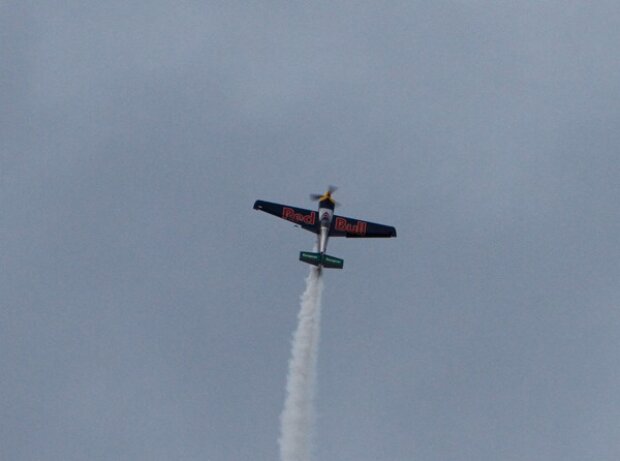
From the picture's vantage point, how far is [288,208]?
455 ft

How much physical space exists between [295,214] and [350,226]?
583 cm

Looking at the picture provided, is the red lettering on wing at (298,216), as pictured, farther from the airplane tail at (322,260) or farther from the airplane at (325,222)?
the airplane tail at (322,260)

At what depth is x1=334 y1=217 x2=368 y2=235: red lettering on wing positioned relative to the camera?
137 m

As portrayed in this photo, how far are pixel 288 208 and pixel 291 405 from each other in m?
29.7

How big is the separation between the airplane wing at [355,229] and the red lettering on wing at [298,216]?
2.31 meters

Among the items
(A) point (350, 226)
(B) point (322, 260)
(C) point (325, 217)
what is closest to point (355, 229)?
(A) point (350, 226)

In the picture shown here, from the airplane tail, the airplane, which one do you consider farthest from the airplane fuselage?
the airplane tail

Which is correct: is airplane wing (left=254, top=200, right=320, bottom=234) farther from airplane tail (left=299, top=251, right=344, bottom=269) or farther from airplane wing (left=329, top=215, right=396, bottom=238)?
airplane tail (left=299, top=251, right=344, bottom=269)

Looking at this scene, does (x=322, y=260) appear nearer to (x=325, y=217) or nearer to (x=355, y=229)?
(x=325, y=217)

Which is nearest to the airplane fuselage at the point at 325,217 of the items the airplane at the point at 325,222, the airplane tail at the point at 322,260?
the airplane at the point at 325,222

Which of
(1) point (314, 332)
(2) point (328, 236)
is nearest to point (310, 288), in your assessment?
(1) point (314, 332)

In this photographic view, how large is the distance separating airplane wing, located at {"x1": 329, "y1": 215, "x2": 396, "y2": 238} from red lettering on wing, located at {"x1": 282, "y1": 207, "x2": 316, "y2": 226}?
2309 millimetres

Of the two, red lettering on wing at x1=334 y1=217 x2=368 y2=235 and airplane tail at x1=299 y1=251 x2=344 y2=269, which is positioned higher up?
red lettering on wing at x1=334 y1=217 x2=368 y2=235

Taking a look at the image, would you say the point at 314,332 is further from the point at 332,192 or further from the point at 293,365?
the point at 332,192
